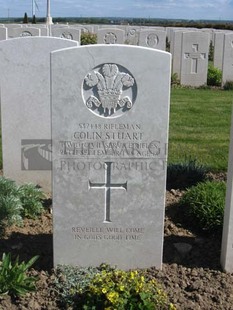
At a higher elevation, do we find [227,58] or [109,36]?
[109,36]

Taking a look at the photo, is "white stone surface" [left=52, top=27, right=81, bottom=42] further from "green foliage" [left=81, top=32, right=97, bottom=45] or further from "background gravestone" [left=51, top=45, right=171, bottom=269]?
"background gravestone" [left=51, top=45, right=171, bottom=269]

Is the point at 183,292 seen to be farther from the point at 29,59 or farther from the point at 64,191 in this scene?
the point at 29,59

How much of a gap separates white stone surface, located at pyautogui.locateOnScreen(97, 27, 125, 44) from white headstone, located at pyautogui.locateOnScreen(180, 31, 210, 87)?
3.29 m

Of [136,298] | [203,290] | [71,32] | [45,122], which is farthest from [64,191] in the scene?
[71,32]

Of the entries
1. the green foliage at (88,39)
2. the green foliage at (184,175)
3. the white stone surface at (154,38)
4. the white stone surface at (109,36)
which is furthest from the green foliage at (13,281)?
the green foliage at (88,39)

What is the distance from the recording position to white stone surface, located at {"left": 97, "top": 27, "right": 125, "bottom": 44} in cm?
1655

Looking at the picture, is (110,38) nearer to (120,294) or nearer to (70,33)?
(70,33)

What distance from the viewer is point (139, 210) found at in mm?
3924

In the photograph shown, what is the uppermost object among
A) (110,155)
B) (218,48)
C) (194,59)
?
(218,48)

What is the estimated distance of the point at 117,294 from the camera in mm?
3340

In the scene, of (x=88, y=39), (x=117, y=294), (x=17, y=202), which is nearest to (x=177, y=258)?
(x=117, y=294)

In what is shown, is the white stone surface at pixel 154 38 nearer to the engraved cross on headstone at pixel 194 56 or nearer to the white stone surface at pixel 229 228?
the engraved cross on headstone at pixel 194 56

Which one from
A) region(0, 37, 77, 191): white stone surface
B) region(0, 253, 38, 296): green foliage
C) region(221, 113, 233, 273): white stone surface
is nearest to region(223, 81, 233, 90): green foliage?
region(0, 37, 77, 191): white stone surface

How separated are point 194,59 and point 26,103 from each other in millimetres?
Result: 9239
